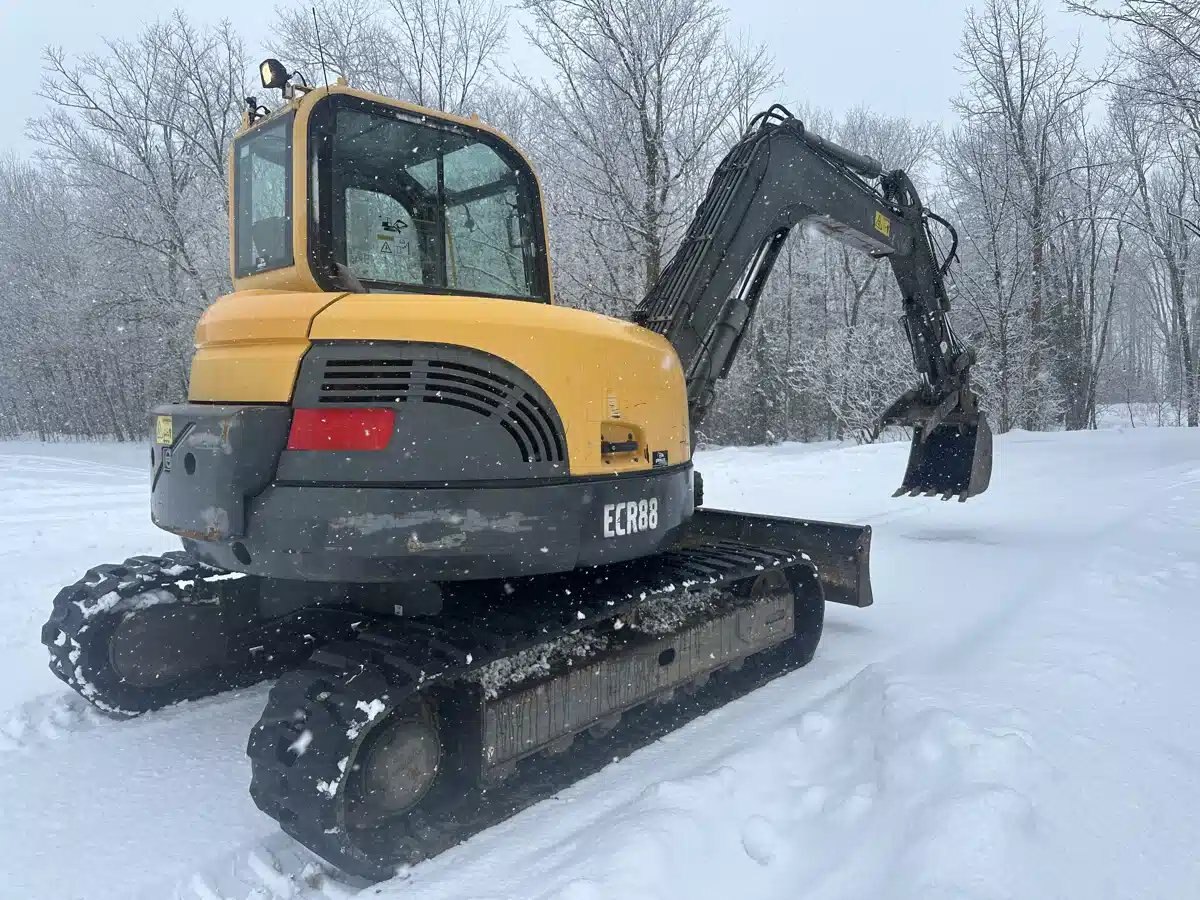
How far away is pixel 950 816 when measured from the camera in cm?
250

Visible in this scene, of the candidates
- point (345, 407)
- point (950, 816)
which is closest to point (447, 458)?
point (345, 407)

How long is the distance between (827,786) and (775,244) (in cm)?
315

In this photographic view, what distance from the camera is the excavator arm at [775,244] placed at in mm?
4523

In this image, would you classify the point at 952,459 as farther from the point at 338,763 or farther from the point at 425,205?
the point at 338,763

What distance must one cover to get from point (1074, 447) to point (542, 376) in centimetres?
1232

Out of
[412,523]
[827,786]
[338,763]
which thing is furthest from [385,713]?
[827,786]

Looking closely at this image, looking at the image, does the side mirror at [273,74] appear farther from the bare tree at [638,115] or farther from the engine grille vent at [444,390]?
the bare tree at [638,115]

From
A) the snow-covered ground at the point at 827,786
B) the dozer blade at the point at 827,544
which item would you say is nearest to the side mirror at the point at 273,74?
the snow-covered ground at the point at 827,786

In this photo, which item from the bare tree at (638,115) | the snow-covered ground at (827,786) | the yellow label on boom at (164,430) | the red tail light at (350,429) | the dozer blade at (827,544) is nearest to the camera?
the snow-covered ground at (827,786)

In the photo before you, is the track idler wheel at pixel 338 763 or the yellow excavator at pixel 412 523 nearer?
the track idler wheel at pixel 338 763

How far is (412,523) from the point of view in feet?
8.74

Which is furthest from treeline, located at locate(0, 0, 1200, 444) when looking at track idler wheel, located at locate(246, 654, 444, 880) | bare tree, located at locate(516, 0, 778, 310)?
track idler wheel, located at locate(246, 654, 444, 880)

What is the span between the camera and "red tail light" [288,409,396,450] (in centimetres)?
263

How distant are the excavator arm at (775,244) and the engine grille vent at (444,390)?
175cm
